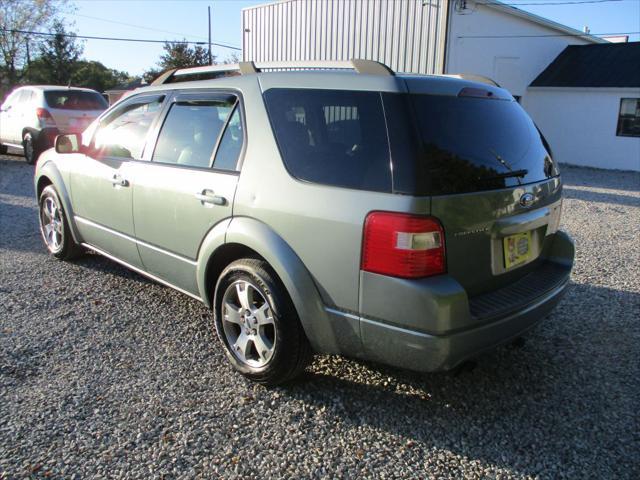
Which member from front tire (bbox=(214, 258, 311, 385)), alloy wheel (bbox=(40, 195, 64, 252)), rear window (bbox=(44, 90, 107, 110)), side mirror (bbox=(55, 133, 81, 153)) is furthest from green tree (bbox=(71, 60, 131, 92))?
front tire (bbox=(214, 258, 311, 385))

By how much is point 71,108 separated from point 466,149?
12329mm

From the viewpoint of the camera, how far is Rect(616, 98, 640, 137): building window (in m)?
17.6

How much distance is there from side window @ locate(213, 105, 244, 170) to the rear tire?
11.2 metres

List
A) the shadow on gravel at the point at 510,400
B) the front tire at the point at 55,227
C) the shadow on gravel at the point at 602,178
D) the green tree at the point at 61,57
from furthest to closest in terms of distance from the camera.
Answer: the green tree at the point at 61,57, the shadow on gravel at the point at 602,178, the front tire at the point at 55,227, the shadow on gravel at the point at 510,400

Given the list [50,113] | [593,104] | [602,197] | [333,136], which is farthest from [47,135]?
[593,104]

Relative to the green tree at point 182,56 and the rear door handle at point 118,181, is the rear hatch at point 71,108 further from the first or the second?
the green tree at point 182,56

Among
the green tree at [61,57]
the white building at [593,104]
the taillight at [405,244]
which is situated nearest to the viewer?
the taillight at [405,244]

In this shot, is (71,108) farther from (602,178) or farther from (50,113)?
(602,178)

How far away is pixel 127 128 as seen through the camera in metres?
4.39

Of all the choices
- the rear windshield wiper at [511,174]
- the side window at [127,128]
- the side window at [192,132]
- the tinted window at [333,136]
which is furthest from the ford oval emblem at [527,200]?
the side window at [127,128]

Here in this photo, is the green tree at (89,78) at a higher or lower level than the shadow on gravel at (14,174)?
higher

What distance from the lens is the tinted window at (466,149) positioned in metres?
2.51

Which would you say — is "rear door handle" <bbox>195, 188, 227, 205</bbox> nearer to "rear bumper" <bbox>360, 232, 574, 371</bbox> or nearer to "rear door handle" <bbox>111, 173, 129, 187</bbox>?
"rear door handle" <bbox>111, 173, 129, 187</bbox>

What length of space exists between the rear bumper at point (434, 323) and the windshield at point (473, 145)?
493 millimetres
